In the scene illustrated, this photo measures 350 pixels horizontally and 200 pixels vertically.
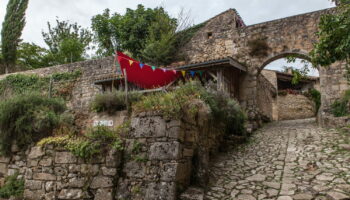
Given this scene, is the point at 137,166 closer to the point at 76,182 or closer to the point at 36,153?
the point at 76,182

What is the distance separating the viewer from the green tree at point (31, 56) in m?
18.2

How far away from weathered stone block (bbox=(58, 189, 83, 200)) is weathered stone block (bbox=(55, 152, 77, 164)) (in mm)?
465

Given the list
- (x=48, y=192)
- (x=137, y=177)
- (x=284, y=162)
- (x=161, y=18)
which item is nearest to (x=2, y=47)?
(x=161, y=18)

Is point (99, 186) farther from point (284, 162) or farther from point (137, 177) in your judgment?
point (284, 162)

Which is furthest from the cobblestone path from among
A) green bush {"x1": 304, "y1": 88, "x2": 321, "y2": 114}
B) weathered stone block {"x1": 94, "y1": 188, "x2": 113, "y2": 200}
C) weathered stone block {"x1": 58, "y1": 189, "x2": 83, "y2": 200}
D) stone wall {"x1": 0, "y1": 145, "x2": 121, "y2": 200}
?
green bush {"x1": 304, "y1": 88, "x2": 321, "y2": 114}

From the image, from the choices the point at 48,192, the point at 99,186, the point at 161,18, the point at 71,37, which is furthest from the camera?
the point at 71,37

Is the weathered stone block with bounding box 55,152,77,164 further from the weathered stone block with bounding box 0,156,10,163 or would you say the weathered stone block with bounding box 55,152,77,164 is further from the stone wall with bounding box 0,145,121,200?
the weathered stone block with bounding box 0,156,10,163

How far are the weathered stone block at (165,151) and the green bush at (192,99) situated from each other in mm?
448

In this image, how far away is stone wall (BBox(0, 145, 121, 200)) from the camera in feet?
11.9

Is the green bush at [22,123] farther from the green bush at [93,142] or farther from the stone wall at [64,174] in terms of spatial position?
the green bush at [93,142]

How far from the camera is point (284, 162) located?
465 centimetres

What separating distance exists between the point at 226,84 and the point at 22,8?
16.8m

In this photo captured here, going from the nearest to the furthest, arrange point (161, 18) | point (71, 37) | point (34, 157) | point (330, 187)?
point (330, 187)
point (34, 157)
point (161, 18)
point (71, 37)

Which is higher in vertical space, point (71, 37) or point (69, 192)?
point (71, 37)
